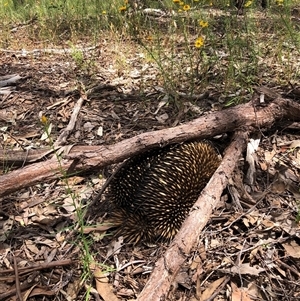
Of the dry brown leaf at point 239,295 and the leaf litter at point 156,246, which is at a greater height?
the dry brown leaf at point 239,295

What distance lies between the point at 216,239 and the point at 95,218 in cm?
74

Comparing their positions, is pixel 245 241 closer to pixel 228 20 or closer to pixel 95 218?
pixel 95 218

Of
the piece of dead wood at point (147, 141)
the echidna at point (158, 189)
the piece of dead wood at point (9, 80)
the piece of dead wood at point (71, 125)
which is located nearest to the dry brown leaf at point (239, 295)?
the echidna at point (158, 189)

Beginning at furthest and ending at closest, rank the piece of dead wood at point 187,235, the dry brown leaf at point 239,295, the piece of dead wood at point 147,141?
1. the piece of dead wood at point 147,141
2. the dry brown leaf at point 239,295
3. the piece of dead wood at point 187,235

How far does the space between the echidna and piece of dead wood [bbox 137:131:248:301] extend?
219mm

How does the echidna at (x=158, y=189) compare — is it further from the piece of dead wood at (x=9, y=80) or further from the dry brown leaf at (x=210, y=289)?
the piece of dead wood at (x=9, y=80)

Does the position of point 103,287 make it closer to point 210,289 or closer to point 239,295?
point 210,289

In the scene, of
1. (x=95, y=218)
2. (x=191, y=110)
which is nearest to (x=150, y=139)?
(x=95, y=218)

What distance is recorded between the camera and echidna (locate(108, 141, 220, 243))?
209 centimetres

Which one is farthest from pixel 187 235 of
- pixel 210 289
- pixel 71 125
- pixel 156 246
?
pixel 71 125

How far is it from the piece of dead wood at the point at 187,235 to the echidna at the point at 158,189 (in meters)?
0.22

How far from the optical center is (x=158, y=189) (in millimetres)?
2123

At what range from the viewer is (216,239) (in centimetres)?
196

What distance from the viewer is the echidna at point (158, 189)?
209 cm
